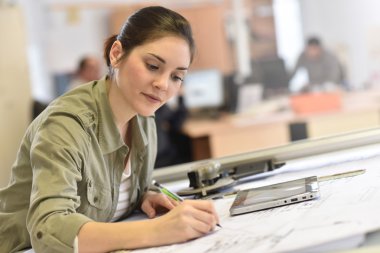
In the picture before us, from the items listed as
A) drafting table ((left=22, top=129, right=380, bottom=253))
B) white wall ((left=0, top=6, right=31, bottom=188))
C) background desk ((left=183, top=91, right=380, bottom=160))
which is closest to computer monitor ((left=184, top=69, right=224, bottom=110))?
background desk ((left=183, top=91, right=380, bottom=160))

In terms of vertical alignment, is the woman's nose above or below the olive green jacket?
above

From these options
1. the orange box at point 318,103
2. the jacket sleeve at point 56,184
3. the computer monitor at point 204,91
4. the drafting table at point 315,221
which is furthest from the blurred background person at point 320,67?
the jacket sleeve at point 56,184

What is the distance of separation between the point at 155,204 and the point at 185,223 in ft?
1.14

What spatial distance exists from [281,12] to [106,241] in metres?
6.18

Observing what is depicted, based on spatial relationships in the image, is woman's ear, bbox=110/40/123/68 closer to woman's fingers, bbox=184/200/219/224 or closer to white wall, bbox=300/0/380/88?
woman's fingers, bbox=184/200/219/224

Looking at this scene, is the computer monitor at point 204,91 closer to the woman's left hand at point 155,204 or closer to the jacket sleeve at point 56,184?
the woman's left hand at point 155,204

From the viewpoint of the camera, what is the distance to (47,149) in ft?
3.06

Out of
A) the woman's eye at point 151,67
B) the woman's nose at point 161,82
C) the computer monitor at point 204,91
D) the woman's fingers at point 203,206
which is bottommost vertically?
the computer monitor at point 204,91

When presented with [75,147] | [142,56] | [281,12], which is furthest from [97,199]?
[281,12]

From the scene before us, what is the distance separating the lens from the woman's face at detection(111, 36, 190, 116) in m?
1.03

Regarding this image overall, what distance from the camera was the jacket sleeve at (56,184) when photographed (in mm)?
865

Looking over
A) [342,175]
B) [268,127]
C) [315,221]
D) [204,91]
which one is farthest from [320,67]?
[315,221]

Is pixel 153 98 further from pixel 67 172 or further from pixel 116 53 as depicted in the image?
pixel 67 172

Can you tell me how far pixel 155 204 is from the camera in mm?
1196
